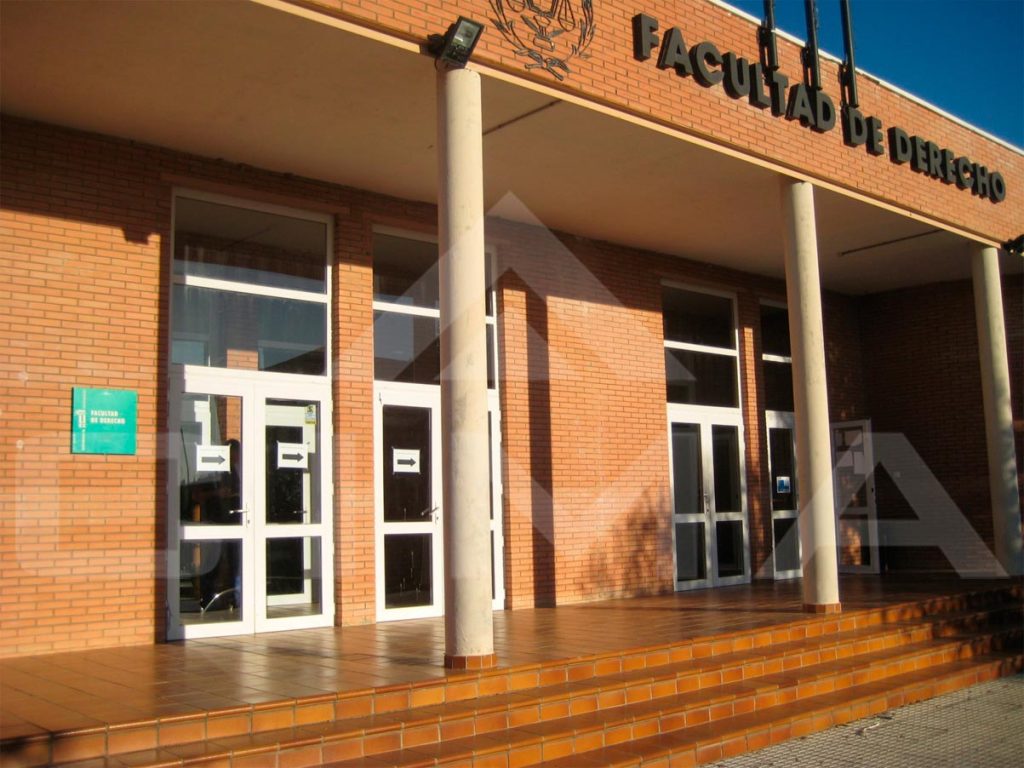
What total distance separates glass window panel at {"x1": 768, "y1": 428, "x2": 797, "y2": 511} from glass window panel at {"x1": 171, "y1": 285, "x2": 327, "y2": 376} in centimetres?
670

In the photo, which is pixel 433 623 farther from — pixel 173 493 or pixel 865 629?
pixel 865 629

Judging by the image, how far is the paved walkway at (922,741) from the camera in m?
5.80

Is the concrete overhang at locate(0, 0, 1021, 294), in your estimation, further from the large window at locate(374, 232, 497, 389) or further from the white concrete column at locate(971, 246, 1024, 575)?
the white concrete column at locate(971, 246, 1024, 575)

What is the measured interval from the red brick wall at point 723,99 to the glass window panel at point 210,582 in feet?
13.8

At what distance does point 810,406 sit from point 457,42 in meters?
4.62

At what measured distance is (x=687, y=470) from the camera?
1198cm

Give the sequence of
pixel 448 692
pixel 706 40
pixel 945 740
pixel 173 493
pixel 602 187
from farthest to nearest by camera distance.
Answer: pixel 602 187, pixel 706 40, pixel 173 493, pixel 945 740, pixel 448 692

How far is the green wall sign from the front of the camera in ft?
24.1

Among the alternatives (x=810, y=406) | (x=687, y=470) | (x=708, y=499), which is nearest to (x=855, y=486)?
(x=708, y=499)

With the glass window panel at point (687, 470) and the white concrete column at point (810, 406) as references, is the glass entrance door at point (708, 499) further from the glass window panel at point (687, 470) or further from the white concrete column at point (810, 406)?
the white concrete column at point (810, 406)

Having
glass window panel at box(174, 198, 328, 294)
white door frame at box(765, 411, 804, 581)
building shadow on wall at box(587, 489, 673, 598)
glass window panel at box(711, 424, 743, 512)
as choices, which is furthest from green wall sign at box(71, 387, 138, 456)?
white door frame at box(765, 411, 804, 581)

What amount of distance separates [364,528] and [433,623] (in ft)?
3.32

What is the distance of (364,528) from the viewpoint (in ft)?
28.9

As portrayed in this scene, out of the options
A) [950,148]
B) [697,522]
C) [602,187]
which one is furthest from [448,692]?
[950,148]
